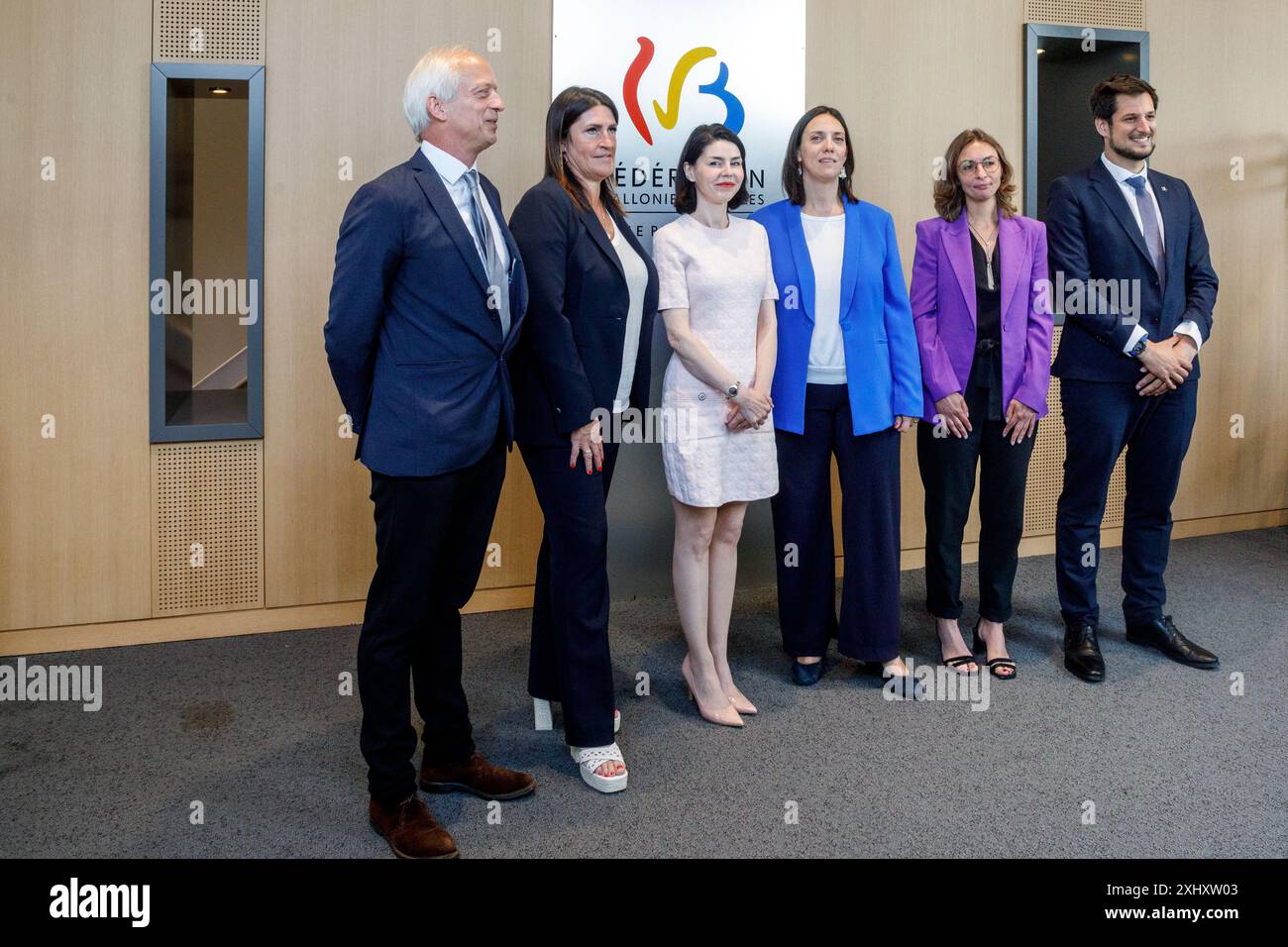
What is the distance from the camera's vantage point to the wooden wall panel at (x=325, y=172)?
411cm

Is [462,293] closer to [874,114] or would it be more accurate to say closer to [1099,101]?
[1099,101]

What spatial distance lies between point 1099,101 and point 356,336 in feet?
9.73

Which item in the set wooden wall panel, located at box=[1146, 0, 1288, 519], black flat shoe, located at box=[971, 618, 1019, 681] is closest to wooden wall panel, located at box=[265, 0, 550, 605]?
black flat shoe, located at box=[971, 618, 1019, 681]

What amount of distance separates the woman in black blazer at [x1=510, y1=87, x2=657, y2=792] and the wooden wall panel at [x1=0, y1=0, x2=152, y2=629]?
1964 millimetres

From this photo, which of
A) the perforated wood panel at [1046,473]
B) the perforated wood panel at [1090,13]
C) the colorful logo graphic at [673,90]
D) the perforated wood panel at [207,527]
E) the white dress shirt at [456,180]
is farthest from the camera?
the perforated wood panel at [1046,473]

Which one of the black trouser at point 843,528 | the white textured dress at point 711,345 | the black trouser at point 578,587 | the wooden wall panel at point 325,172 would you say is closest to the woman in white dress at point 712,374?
the white textured dress at point 711,345

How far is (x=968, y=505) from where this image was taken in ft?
12.6

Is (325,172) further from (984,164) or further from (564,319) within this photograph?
(984,164)

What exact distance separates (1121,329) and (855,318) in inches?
39.9

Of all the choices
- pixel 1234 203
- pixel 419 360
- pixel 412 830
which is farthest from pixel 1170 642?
pixel 1234 203

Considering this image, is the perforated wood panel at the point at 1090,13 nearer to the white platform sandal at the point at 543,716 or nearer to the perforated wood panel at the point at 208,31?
the perforated wood panel at the point at 208,31

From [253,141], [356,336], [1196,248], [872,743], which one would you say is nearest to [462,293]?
[356,336]

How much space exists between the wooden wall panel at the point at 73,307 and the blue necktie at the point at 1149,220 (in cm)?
370

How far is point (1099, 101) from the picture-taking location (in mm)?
3855
